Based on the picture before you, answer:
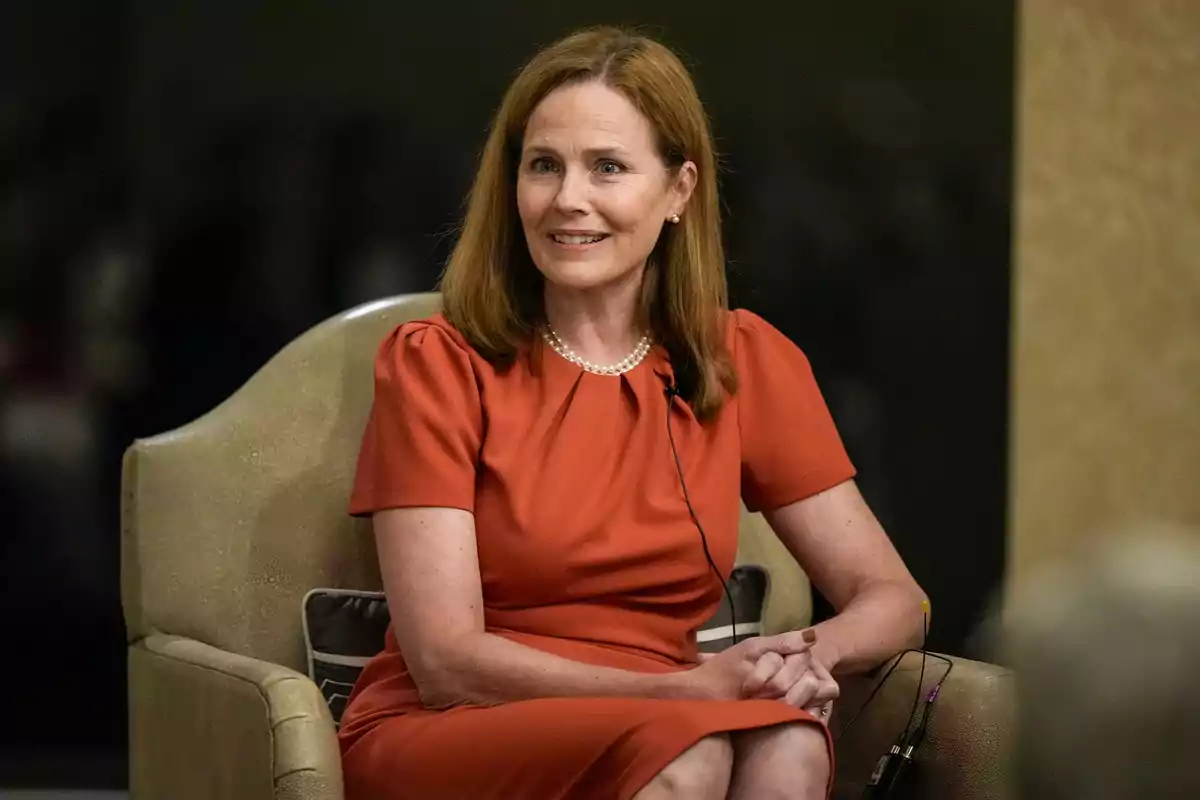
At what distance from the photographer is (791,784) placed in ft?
4.85

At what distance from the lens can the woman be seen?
5.03ft

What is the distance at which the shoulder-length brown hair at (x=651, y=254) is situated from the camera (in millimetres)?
1834

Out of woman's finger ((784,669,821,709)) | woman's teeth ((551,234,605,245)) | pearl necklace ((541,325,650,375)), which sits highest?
woman's teeth ((551,234,605,245))

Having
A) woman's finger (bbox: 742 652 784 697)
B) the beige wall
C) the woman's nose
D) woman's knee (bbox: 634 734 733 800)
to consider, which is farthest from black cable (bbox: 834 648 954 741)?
the beige wall

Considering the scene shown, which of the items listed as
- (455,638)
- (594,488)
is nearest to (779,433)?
(594,488)

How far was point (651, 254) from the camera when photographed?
198 cm

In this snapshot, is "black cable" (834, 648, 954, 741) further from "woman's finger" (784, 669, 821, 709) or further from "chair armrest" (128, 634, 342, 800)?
"chair armrest" (128, 634, 342, 800)

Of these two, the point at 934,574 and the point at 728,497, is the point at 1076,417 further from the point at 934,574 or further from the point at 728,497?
the point at 728,497

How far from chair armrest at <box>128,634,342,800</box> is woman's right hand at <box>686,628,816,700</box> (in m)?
0.37

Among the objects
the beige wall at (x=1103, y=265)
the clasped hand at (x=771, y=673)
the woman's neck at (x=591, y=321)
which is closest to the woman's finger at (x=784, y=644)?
the clasped hand at (x=771, y=673)

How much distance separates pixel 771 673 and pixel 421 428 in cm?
46

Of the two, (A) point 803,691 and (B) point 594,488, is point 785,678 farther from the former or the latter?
(B) point 594,488

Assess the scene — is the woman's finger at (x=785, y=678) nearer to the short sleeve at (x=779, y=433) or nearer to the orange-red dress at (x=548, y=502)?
the orange-red dress at (x=548, y=502)

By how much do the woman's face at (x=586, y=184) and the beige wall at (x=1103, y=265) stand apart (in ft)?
4.70
